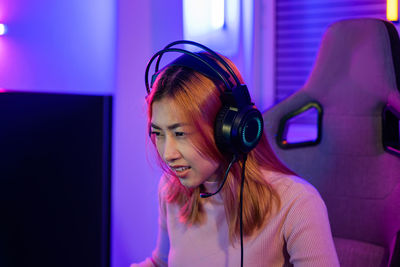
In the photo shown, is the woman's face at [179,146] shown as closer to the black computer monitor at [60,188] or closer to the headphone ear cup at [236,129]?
the headphone ear cup at [236,129]

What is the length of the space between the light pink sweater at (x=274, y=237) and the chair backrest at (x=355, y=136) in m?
0.37

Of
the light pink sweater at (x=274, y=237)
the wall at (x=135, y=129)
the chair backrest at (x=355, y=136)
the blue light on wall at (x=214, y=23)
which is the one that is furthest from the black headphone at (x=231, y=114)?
the blue light on wall at (x=214, y=23)

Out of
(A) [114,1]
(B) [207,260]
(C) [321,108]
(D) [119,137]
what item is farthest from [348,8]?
(B) [207,260]

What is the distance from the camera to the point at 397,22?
1839mm

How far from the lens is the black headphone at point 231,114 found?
32.3 inches

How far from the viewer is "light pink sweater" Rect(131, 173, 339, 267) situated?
2.92 feet

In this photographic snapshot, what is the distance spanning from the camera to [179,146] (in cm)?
89

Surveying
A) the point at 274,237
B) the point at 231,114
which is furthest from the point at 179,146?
the point at 274,237

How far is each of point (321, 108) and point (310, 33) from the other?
0.86m

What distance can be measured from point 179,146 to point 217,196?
0.77 ft

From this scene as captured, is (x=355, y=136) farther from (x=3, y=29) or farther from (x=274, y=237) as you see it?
(x=3, y=29)

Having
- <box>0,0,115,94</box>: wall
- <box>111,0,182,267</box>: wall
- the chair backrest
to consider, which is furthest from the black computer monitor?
<box>0,0,115,94</box>: wall

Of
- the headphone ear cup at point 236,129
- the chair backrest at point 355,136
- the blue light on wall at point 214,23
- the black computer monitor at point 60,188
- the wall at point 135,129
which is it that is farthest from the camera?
the blue light on wall at point 214,23

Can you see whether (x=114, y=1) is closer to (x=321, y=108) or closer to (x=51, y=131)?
(x=321, y=108)
